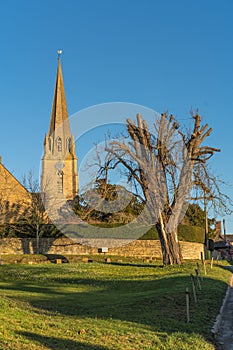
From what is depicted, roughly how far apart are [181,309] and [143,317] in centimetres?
179

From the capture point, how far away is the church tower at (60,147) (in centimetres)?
7519

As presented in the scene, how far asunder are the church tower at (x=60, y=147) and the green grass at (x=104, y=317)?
52.8 m

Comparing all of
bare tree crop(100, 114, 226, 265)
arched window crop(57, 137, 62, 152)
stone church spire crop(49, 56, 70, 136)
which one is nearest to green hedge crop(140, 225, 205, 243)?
bare tree crop(100, 114, 226, 265)

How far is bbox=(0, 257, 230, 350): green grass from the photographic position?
30.0ft

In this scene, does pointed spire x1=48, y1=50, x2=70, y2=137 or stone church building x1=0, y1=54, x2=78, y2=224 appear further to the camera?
pointed spire x1=48, y1=50, x2=70, y2=137

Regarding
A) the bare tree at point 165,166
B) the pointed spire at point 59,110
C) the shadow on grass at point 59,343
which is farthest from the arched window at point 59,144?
the shadow on grass at point 59,343

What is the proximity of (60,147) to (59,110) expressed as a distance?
6445 millimetres

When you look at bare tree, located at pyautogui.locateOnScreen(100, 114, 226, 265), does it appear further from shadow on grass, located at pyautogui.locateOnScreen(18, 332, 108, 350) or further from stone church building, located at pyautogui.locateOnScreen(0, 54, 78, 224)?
stone church building, located at pyautogui.locateOnScreen(0, 54, 78, 224)

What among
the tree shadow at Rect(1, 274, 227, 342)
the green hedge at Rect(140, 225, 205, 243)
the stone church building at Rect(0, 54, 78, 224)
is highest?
the stone church building at Rect(0, 54, 78, 224)

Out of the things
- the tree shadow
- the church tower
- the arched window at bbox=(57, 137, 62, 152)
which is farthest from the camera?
the arched window at bbox=(57, 137, 62, 152)

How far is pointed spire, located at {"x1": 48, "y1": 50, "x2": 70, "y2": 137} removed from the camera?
79188 millimetres

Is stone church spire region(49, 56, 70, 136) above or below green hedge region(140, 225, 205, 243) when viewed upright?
above

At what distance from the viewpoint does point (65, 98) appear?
268ft

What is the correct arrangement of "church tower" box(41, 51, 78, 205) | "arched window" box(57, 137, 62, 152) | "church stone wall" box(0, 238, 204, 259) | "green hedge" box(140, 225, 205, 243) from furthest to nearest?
"arched window" box(57, 137, 62, 152)
"church tower" box(41, 51, 78, 205)
"green hedge" box(140, 225, 205, 243)
"church stone wall" box(0, 238, 204, 259)
